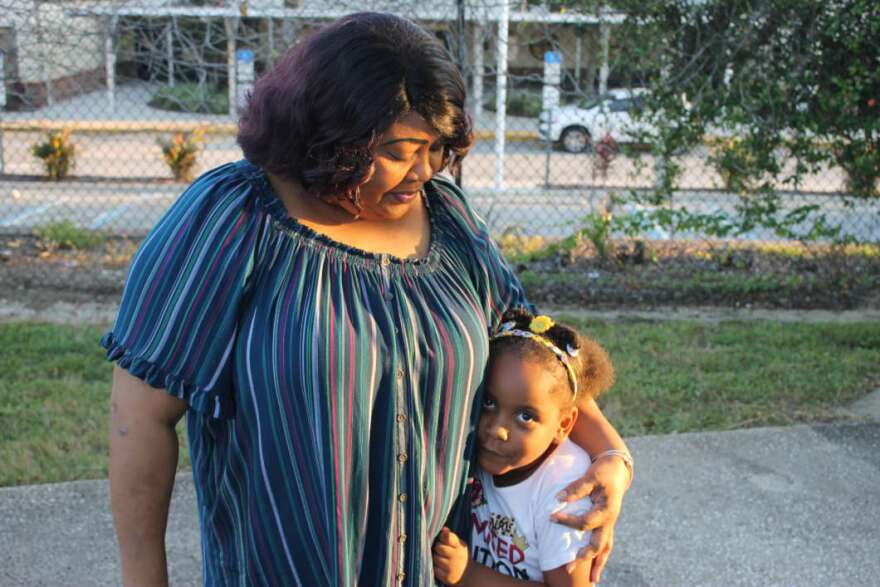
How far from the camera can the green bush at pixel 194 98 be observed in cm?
820

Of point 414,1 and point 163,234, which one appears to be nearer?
point 163,234

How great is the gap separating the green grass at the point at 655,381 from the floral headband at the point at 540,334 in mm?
2541

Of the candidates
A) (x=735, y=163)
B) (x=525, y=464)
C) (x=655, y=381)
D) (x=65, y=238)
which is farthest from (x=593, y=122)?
(x=525, y=464)

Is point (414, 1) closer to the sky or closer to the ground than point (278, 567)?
closer to the sky

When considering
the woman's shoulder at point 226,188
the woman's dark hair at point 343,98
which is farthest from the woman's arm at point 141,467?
the woman's dark hair at point 343,98

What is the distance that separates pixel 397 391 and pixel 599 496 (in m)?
0.52

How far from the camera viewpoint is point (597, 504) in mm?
1948

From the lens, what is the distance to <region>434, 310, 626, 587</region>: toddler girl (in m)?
1.92

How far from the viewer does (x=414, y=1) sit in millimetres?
6746

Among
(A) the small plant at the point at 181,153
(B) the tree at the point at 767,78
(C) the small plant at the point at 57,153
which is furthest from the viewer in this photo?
(A) the small plant at the point at 181,153

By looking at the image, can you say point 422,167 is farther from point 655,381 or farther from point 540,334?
point 655,381

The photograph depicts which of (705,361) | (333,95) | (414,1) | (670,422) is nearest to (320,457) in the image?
(333,95)

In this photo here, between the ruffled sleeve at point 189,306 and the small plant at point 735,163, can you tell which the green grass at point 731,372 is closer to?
the small plant at point 735,163

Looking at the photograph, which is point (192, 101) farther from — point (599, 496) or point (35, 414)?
point (599, 496)
